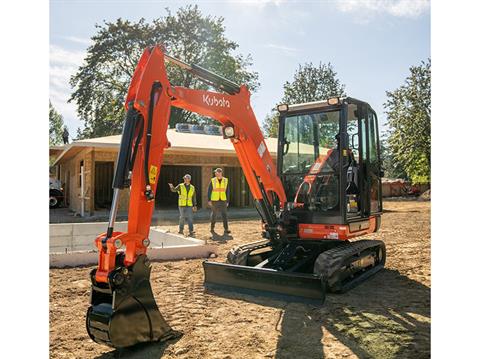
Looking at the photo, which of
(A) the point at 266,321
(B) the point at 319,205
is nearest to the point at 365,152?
(B) the point at 319,205

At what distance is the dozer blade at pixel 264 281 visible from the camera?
4719mm

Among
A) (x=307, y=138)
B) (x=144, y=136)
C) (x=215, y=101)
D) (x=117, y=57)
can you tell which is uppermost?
(x=117, y=57)

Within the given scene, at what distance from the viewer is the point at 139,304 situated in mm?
3531

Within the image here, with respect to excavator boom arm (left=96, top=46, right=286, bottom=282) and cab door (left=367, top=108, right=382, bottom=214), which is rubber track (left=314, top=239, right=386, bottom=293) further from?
excavator boom arm (left=96, top=46, right=286, bottom=282)

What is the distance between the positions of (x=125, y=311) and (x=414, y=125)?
16.0m

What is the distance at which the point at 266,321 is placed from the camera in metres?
4.21

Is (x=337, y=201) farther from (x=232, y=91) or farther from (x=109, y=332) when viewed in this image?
(x=109, y=332)

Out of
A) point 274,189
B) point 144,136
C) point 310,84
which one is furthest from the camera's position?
point 310,84

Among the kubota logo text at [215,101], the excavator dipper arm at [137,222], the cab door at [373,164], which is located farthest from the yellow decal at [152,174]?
the cab door at [373,164]

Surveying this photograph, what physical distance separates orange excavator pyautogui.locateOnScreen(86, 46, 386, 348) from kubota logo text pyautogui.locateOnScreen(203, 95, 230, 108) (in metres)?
0.01

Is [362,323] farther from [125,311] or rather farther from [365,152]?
[365,152]

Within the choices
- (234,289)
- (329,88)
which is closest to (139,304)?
(234,289)

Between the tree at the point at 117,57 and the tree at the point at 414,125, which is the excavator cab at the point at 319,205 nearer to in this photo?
the tree at the point at 414,125

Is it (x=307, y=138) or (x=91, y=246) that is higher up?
(x=307, y=138)
